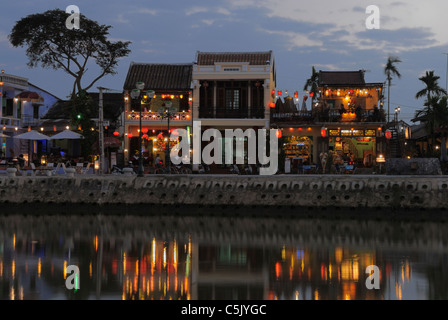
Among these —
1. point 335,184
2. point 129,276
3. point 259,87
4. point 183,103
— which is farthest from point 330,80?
point 129,276

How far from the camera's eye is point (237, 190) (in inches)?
1175

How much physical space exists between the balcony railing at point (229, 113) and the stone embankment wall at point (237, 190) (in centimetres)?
1861

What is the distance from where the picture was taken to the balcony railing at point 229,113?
159 feet

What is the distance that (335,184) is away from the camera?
29250 mm

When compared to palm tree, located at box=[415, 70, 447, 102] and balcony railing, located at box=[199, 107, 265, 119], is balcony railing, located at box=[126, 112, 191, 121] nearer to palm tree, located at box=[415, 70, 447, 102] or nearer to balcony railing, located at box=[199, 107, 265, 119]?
balcony railing, located at box=[199, 107, 265, 119]

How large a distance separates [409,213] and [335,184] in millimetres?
3617

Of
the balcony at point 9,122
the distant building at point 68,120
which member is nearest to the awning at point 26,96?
the balcony at point 9,122

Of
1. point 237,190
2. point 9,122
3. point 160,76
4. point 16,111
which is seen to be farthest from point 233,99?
point 237,190

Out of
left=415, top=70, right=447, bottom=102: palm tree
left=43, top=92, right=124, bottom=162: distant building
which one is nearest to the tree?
left=43, top=92, right=124, bottom=162: distant building

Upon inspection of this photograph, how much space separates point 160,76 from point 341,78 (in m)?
14.6

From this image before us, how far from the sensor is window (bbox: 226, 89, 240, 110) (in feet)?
160
